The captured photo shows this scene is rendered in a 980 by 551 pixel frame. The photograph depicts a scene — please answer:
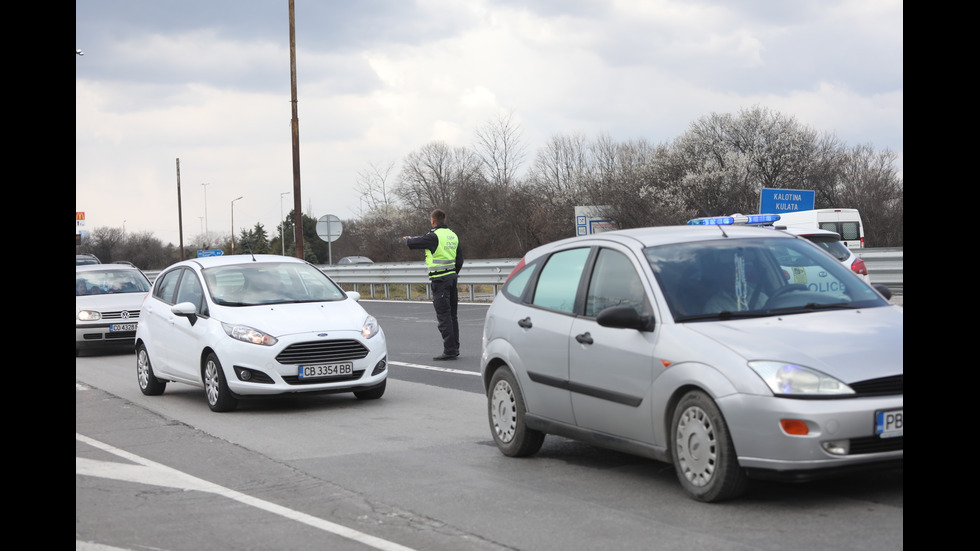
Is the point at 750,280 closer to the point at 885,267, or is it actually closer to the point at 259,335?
the point at 259,335

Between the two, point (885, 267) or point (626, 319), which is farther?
point (885, 267)

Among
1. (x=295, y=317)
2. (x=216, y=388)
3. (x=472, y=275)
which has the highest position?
(x=295, y=317)

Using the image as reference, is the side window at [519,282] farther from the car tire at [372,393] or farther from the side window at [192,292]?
the side window at [192,292]

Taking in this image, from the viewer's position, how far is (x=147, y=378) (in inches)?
A: 499

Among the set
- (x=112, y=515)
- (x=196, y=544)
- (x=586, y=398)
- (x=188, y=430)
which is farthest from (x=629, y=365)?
(x=188, y=430)

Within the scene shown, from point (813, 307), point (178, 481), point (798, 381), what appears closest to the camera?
point (798, 381)

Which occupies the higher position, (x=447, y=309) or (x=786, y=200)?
(x=786, y=200)

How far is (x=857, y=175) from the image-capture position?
60656 millimetres

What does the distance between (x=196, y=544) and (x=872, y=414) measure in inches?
140

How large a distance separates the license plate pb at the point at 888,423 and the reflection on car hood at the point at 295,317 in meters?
6.22

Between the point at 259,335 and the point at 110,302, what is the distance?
359 inches

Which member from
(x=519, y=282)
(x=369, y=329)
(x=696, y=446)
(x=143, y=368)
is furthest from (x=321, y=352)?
(x=696, y=446)

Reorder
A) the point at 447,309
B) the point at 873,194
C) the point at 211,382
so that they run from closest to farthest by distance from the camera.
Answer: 1. the point at 211,382
2. the point at 447,309
3. the point at 873,194

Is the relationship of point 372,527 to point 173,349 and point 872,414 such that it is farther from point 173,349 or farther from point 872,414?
point 173,349
